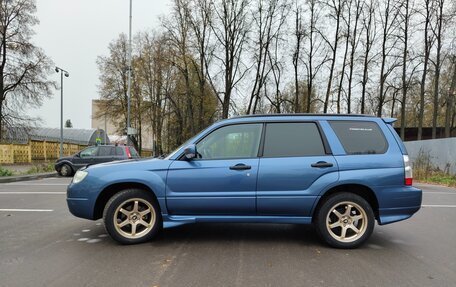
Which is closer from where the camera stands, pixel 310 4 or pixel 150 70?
pixel 310 4

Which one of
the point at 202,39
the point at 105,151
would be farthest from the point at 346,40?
the point at 105,151

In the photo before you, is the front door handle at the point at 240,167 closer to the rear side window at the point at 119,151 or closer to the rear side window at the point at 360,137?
the rear side window at the point at 360,137

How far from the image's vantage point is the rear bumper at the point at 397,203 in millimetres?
5449

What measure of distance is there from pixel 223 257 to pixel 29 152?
3417 centimetres

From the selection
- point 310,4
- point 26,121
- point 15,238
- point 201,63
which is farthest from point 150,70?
point 15,238

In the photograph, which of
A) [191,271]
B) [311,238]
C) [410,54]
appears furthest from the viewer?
[410,54]

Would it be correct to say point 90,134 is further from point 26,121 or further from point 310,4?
point 310,4

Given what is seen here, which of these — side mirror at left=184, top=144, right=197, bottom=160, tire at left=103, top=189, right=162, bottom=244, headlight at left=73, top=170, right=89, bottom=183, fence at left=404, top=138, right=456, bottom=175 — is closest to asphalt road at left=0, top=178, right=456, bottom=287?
tire at left=103, top=189, right=162, bottom=244

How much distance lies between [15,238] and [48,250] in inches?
44.0

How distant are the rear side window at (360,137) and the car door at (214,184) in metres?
1.30

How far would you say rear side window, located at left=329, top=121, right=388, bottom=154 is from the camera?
5613 mm

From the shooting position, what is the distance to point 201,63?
119 feet

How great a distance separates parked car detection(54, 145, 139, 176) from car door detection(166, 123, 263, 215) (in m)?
15.2

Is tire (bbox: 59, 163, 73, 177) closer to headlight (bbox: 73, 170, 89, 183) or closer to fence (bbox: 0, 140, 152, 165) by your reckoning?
fence (bbox: 0, 140, 152, 165)
